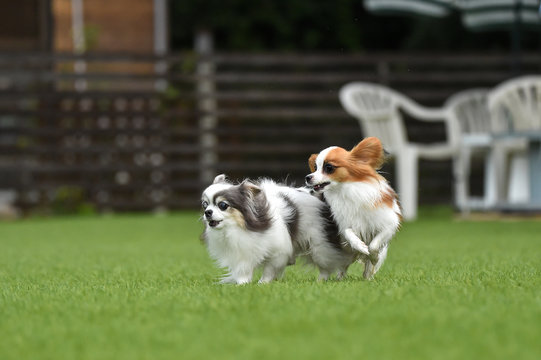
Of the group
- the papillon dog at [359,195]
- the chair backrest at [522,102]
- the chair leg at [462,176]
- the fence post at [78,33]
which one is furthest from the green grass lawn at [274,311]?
the fence post at [78,33]

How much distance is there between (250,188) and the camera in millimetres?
3588

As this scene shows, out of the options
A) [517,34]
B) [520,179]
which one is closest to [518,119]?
[520,179]

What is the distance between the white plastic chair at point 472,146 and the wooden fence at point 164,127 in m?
1.14

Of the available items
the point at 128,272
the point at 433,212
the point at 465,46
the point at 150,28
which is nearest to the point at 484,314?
the point at 128,272

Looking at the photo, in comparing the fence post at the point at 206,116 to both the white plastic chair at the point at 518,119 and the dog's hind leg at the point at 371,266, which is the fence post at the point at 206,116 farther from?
the dog's hind leg at the point at 371,266

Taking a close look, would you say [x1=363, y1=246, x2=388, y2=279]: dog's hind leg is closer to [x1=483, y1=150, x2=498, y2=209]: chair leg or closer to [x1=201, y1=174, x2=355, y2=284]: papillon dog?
[x1=201, y1=174, x2=355, y2=284]: papillon dog

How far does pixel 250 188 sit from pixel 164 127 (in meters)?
6.70

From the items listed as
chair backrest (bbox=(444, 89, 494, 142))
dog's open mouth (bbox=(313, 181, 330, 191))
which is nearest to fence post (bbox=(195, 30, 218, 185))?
chair backrest (bbox=(444, 89, 494, 142))

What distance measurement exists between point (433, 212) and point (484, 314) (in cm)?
742

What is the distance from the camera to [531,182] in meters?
7.67

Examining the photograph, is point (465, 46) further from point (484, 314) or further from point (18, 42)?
point (484, 314)

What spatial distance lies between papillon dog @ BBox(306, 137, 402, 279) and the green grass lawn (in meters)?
0.18

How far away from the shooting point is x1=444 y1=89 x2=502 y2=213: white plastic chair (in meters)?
7.86

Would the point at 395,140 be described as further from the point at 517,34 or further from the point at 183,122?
the point at 183,122
